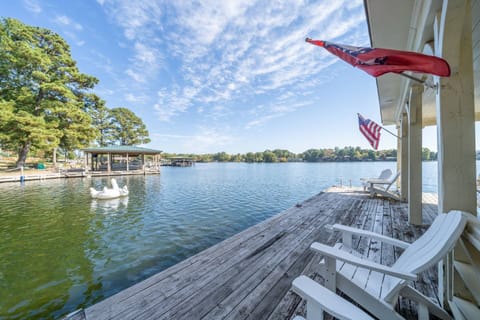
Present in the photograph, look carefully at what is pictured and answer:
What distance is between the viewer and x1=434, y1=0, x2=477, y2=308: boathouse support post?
1.37 meters

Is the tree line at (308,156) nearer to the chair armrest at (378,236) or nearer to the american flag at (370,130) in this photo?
the american flag at (370,130)

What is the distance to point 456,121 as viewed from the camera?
1.40 m

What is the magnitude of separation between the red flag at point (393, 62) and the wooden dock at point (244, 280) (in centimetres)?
182

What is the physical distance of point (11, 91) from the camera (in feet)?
55.0

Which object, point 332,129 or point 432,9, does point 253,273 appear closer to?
point 432,9

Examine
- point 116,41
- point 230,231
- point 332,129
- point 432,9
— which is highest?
point 116,41

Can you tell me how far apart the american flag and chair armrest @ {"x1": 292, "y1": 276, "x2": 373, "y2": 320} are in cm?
666

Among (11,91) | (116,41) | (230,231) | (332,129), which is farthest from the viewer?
(332,129)

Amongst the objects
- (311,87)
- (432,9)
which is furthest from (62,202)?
(311,87)

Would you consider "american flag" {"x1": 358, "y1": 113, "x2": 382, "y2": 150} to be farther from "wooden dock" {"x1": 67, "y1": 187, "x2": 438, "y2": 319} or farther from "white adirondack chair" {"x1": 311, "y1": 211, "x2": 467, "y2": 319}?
"white adirondack chair" {"x1": 311, "y1": 211, "x2": 467, "y2": 319}

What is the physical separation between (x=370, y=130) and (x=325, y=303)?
7.00m

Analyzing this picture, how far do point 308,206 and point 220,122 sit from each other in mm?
32997

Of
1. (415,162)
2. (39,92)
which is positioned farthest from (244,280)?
(39,92)

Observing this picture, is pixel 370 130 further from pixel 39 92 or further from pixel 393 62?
pixel 39 92
